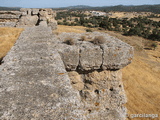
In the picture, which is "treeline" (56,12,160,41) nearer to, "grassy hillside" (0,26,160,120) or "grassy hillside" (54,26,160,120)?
"grassy hillside" (54,26,160,120)

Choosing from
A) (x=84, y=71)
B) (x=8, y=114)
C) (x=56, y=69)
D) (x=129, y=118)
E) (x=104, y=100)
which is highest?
(x=56, y=69)

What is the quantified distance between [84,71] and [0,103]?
3167 millimetres

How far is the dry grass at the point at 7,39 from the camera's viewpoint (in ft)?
18.7

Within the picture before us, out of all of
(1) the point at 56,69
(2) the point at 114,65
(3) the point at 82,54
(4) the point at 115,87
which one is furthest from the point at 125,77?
Answer: (1) the point at 56,69

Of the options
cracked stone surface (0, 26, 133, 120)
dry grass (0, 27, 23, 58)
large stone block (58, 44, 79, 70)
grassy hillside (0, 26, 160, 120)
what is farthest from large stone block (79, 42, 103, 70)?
dry grass (0, 27, 23, 58)

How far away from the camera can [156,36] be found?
25078 millimetres

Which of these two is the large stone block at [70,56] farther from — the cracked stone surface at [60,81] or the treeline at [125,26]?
the treeline at [125,26]

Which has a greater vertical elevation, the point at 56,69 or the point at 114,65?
the point at 56,69

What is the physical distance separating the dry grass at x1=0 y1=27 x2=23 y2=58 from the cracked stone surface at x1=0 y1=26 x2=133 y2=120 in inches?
86.0

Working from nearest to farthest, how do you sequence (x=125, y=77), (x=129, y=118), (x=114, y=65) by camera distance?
(x=114, y=65), (x=129, y=118), (x=125, y=77)

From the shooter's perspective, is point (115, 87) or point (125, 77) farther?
point (125, 77)

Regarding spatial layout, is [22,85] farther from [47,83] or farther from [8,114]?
[8,114]

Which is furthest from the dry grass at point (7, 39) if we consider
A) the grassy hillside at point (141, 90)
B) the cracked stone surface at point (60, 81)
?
the grassy hillside at point (141, 90)

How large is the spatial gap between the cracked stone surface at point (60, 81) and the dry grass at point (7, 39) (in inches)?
86.0
